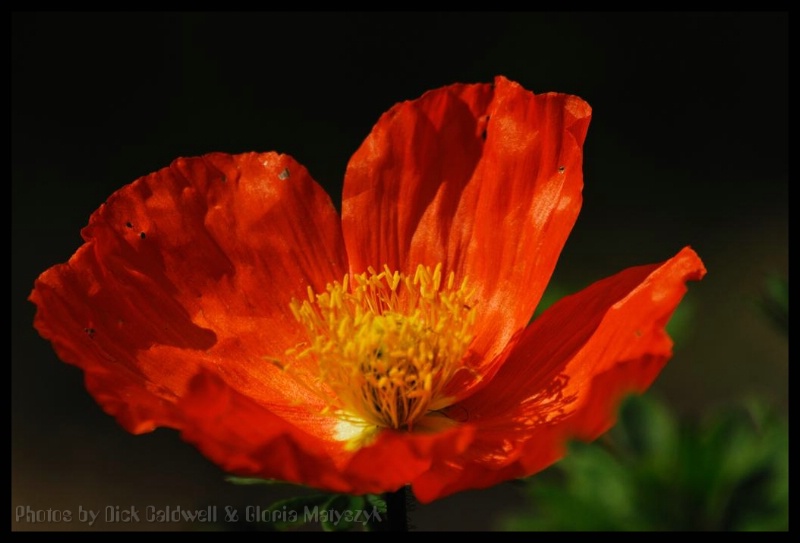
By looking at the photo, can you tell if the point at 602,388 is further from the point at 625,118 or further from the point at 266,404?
the point at 625,118

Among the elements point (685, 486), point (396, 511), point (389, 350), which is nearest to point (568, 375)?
point (389, 350)

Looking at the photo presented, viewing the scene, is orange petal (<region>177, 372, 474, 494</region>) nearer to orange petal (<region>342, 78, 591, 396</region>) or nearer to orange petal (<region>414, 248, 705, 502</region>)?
orange petal (<region>414, 248, 705, 502</region>)

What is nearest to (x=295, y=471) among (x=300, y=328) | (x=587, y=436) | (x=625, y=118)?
(x=587, y=436)

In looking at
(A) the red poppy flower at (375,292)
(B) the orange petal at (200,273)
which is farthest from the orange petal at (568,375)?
(B) the orange petal at (200,273)

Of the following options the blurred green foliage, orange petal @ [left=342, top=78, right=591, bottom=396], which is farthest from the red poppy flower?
the blurred green foliage

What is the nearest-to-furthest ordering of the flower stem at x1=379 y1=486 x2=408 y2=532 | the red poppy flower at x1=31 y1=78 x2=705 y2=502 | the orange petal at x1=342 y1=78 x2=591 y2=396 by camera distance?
the flower stem at x1=379 y1=486 x2=408 y2=532 < the red poppy flower at x1=31 y1=78 x2=705 y2=502 < the orange petal at x1=342 y1=78 x2=591 y2=396

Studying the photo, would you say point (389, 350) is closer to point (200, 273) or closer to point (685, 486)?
point (200, 273)

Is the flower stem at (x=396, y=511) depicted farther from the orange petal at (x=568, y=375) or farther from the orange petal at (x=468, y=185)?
the orange petal at (x=468, y=185)
